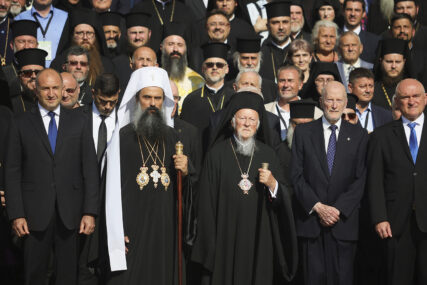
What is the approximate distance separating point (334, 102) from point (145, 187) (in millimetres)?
2267

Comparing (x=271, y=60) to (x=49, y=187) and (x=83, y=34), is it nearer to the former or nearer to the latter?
(x=83, y=34)

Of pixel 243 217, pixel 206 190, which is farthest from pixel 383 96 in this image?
pixel 206 190

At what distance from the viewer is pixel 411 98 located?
8.12 m

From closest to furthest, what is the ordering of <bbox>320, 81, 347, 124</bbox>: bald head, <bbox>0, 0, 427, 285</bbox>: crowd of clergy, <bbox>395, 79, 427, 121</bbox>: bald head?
<bbox>0, 0, 427, 285</bbox>: crowd of clergy, <bbox>395, 79, 427, 121</bbox>: bald head, <bbox>320, 81, 347, 124</bbox>: bald head

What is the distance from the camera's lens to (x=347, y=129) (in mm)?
8367

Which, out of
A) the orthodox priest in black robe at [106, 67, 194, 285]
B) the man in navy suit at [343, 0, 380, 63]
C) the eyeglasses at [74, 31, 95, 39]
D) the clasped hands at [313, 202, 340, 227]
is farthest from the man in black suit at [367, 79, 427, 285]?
the eyeglasses at [74, 31, 95, 39]

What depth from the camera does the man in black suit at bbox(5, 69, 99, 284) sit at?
7445mm

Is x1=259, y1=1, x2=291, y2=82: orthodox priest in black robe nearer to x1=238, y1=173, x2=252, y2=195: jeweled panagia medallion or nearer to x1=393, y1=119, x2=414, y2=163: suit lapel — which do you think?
x1=393, y1=119, x2=414, y2=163: suit lapel

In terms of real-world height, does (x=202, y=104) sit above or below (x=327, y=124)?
above

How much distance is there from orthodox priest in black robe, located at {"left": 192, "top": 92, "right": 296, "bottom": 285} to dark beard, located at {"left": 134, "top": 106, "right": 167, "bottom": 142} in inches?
26.1

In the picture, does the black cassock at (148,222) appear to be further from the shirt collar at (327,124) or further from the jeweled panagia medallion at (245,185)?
the shirt collar at (327,124)

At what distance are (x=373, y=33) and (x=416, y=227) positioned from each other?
21.3 feet

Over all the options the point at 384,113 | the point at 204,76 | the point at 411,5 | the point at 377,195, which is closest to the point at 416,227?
the point at 377,195

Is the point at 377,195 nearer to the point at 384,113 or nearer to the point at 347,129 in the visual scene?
the point at 347,129
